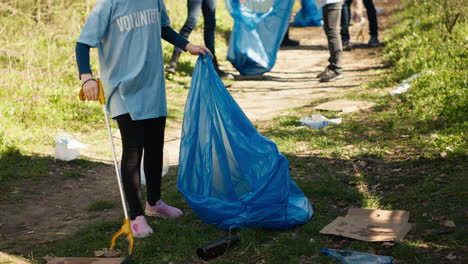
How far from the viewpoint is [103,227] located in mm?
3404

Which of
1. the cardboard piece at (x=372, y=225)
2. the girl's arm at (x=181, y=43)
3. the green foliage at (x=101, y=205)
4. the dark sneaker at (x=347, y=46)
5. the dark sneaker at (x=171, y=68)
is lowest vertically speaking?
the green foliage at (x=101, y=205)

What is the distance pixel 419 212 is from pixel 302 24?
388 inches

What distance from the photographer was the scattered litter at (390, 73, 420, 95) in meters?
5.83

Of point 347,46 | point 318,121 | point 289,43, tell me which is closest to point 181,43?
point 318,121

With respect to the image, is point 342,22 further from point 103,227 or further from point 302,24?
point 103,227

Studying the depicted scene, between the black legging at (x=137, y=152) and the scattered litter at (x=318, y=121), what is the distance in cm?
220

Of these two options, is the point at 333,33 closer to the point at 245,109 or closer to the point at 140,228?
the point at 245,109

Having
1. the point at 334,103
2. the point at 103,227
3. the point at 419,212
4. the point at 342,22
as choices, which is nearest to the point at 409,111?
the point at 334,103

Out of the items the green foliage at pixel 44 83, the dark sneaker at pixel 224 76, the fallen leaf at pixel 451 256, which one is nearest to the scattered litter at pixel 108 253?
the fallen leaf at pixel 451 256

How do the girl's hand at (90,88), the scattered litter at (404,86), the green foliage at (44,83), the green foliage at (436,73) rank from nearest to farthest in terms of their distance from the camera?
the girl's hand at (90,88), the green foliage at (436,73), the green foliage at (44,83), the scattered litter at (404,86)

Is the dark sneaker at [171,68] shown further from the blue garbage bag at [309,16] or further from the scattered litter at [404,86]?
the blue garbage bag at [309,16]

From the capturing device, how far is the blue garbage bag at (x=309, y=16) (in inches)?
492

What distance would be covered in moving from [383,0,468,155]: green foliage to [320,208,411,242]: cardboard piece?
1047mm

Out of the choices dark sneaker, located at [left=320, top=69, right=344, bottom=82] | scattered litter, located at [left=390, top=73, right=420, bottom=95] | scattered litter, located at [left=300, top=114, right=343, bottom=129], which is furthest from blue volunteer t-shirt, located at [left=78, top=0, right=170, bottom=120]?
dark sneaker, located at [left=320, top=69, right=344, bottom=82]
